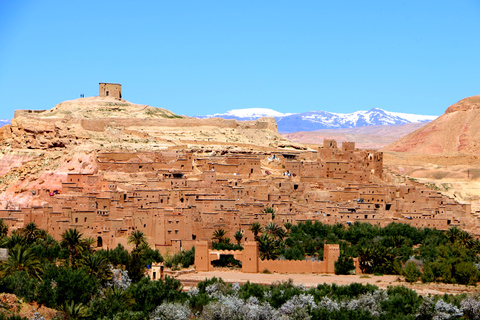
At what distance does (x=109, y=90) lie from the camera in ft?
257

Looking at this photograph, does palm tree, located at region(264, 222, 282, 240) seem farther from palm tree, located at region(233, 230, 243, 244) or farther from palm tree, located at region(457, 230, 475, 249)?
palm tree, located at region(457, 230, 475, 249)

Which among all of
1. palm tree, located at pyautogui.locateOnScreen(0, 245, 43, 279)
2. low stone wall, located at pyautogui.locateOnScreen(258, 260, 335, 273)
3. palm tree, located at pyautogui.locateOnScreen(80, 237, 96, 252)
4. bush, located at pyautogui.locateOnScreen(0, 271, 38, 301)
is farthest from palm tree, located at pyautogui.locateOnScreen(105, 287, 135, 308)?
low stone wall, located at pyautogui.locateOnScreen(258, 260, 335, 273)

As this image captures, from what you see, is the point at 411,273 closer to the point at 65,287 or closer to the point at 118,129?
the point at 65,287

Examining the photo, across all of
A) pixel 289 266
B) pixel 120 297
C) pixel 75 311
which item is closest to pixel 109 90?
pixel 289 266

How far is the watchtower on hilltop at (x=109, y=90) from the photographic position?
7812 centimetres

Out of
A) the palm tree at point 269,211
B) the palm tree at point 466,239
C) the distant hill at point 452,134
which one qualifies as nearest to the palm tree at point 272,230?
the palm tree at point 269,211

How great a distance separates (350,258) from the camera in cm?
4638

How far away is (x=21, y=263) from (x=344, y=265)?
1501 centimetres

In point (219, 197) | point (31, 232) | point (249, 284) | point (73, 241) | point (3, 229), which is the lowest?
point (249, 284)

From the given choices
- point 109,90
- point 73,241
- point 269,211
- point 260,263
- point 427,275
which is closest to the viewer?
point 427,275

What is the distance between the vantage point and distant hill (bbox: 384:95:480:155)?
344 feet

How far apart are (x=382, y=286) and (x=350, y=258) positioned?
13.2ft

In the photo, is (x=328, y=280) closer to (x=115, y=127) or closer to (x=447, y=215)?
(x=447, y=215)

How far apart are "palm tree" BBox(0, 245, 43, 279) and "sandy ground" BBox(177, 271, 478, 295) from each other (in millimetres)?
6356
